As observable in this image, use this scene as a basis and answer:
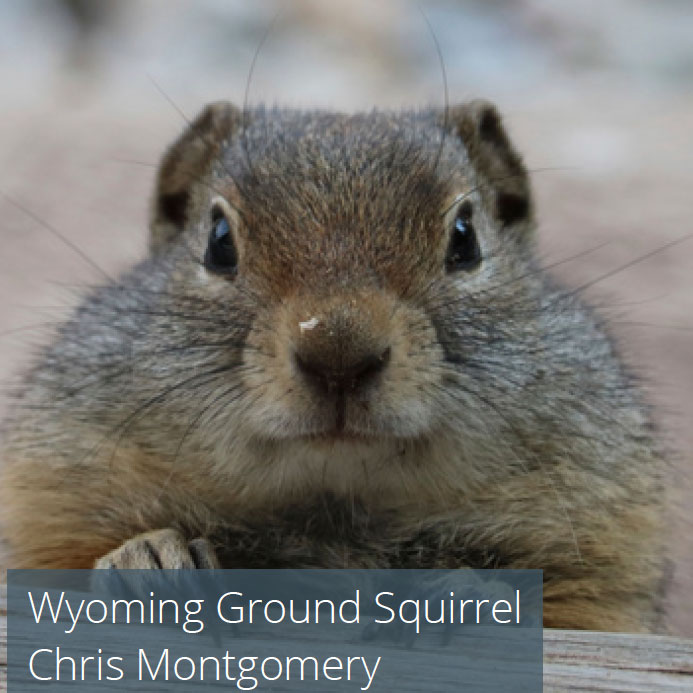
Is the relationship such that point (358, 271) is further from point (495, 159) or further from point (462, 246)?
point (495, 159)

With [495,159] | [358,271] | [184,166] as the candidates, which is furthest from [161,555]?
[495,159]

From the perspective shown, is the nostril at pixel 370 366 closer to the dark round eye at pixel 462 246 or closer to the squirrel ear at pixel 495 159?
the dark round eye at pixel 462 246

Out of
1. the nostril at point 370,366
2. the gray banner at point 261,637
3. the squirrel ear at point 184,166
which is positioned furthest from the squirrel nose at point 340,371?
the squirrel ear at point 184,166

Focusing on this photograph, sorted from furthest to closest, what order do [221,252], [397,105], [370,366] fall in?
[397,105] → [221,252] → [370,366]

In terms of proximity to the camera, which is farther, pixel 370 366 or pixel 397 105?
pixel 397 105

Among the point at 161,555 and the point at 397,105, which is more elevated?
the point at 397,105

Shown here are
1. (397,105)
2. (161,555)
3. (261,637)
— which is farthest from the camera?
(397,105)
